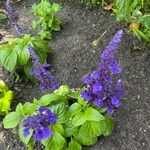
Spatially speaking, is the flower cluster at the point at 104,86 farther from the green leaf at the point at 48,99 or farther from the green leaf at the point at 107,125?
the green leaf at the point at 48,99

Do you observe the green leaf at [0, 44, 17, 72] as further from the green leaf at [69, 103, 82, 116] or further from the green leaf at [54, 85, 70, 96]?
the green leaf at [69, 103, 82, 116]

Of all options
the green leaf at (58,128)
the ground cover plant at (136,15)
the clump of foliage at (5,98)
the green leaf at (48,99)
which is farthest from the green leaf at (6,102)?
the ground cover plant at (136,15)

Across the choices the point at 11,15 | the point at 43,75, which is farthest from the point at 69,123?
the point at 11,15

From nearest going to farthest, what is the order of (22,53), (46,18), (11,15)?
(22,53) < (11,15) < (46,18)

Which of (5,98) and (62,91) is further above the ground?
(62,91)

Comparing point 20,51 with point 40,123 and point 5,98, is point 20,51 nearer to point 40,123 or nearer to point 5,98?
point 5,98

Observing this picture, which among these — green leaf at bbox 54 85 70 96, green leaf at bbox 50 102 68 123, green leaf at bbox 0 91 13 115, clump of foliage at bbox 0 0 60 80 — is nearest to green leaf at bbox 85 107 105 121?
green leaf at bbox 50 102 68 123

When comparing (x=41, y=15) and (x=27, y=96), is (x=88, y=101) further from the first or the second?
(x=41, y=15)
